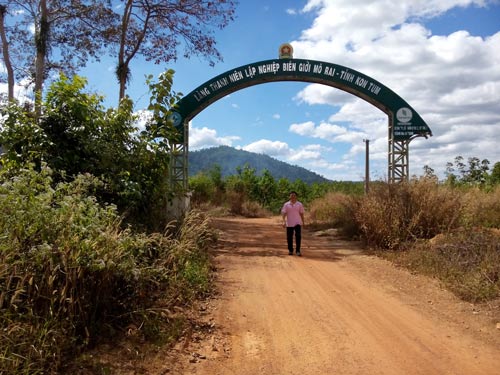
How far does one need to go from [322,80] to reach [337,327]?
1115 cm

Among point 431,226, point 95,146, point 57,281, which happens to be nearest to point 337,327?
point 57,281

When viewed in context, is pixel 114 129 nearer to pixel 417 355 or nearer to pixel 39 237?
pixel 39 237

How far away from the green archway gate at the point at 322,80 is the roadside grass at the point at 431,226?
2919 millimetres

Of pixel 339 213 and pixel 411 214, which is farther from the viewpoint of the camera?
pixel 339 213

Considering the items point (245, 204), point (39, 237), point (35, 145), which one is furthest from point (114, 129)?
point (245, 204)

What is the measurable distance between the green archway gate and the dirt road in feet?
23.2

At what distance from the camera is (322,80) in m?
15.2

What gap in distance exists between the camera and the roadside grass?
8.52m

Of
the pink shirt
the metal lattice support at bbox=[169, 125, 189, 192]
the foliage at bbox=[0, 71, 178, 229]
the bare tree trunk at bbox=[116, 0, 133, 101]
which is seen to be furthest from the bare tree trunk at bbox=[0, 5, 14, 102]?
the pink shirt

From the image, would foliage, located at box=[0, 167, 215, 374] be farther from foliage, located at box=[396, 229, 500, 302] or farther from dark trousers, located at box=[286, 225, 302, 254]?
dark trousers, located at box=[286, 225, 302, 254]

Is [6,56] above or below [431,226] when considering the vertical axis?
above

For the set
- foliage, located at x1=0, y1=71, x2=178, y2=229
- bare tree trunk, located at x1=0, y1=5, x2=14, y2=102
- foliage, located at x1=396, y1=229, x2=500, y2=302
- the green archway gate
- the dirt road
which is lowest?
the dirt road

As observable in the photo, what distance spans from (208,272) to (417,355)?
4464 mm

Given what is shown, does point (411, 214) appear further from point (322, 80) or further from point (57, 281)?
point (57, 281)
